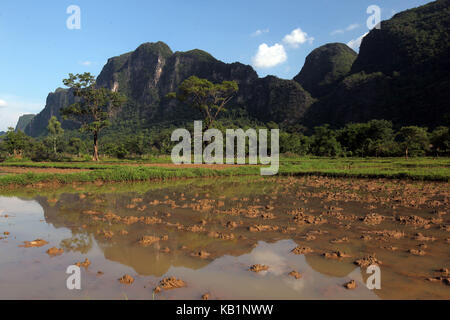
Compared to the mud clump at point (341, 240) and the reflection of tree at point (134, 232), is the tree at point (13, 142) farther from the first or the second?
the mud clump at point (341, 240)

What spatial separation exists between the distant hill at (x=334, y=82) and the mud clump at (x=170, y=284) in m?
55.8

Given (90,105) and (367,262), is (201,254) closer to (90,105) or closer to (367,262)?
(367,262)

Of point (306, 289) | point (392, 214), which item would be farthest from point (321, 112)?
point (306, 289)

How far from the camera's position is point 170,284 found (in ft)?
15.5

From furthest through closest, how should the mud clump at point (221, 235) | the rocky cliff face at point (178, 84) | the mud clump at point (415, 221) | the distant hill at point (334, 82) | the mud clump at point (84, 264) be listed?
the rocky cliff face at point (178, 84) → the distant hill at point (334, 82) → the mud clump at point (415, 221) → the mud clump at point (221, 235) → the mud clump at point (84, 264)

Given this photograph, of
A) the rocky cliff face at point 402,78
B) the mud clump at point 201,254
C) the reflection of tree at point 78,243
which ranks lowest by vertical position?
the reflection of tree at point 78,243

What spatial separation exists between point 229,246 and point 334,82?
134072mm

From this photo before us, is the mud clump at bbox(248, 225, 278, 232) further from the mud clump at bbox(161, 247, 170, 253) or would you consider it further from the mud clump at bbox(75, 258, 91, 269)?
the mud clump at bbox(75, 258, 91, 269)

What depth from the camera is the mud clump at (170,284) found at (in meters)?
4.68

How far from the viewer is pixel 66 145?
70.9 m

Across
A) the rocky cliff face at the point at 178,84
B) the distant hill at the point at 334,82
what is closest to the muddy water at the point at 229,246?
the distant hill at the point at 334,82

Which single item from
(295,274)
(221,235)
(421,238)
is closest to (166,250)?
(221,235)

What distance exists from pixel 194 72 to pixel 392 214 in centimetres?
15737
